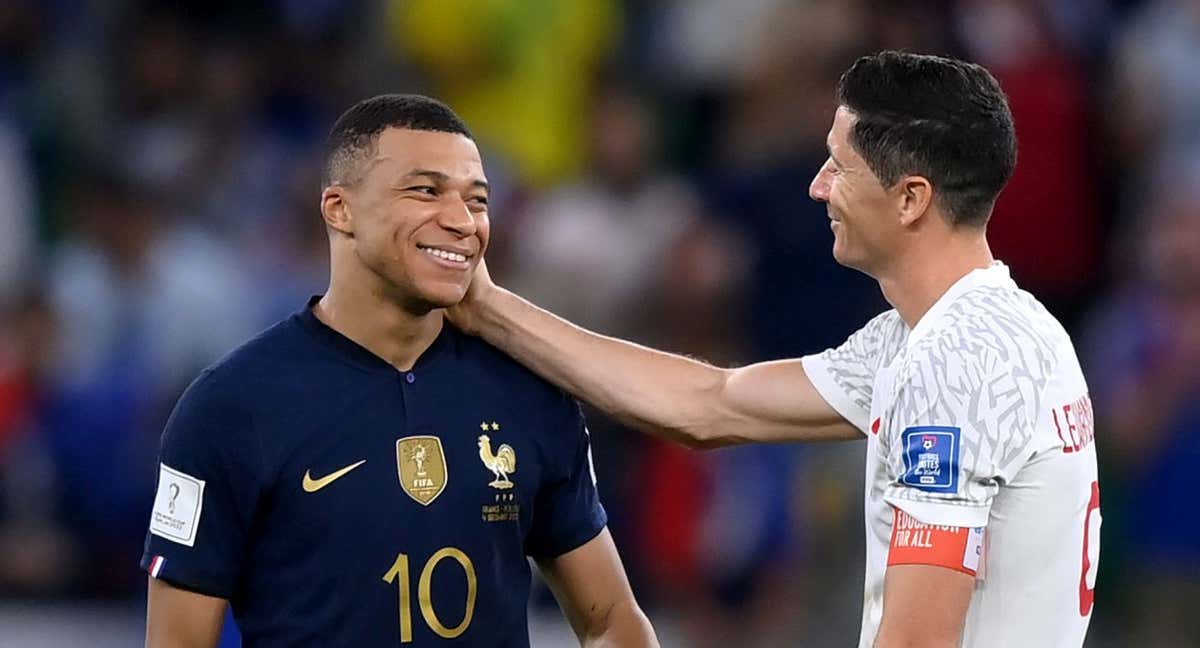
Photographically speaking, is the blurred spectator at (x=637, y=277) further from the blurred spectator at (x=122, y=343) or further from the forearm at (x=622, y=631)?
the forearm at (x=622, y=631)

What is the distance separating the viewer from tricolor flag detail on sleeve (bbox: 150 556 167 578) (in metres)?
3.95

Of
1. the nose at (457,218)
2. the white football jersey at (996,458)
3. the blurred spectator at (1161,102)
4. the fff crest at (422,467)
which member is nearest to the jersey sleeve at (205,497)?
the fff crest at (422,467)

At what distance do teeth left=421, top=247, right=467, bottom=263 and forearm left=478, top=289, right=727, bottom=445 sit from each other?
30 centimetres

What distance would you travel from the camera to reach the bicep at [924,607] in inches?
142

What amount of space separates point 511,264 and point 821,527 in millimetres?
1948

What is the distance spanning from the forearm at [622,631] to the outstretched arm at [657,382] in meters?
0.47

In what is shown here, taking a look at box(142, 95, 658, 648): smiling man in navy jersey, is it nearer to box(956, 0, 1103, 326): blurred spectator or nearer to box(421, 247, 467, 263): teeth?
box(421, 247, 467, 263): teeth

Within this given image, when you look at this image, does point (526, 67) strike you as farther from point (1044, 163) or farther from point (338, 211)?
point (338, 211)

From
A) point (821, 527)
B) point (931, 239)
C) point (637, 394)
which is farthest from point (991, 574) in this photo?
point (821, 527)

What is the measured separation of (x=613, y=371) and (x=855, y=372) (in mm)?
545

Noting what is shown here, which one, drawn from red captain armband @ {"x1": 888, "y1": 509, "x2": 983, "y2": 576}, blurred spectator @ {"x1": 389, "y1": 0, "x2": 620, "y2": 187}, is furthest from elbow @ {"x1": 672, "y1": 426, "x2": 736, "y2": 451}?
blurred spectator @ {"x1": 389, "y1": 0, "x2": 620, "y2": 187}

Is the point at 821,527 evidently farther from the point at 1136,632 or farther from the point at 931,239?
the point at 931,239

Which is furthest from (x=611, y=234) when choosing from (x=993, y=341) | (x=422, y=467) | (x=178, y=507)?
(x=993, y=341)

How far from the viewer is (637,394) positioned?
4.62 meters
